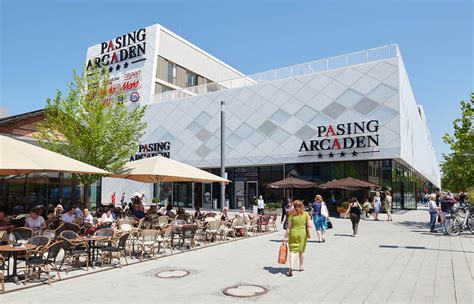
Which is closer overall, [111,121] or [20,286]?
[20,286]

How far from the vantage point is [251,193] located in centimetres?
3152

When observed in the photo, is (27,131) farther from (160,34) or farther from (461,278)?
(160,34)

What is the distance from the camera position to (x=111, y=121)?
1955 centimetres

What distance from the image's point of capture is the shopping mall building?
25.1 metres

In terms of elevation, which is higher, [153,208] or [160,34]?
[160,34]

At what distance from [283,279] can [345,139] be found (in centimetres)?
1949

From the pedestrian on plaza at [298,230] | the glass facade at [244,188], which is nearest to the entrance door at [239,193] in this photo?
the glass facade at [244,188]

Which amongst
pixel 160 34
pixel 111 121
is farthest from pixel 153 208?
pixel 160 34

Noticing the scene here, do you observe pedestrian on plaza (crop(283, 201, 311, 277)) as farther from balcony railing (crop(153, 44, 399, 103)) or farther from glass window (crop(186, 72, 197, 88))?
glass window (crop(186, 72, 197, 88))

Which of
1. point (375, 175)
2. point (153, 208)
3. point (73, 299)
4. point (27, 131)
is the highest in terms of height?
point (27, 131)

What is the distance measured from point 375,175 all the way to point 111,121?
1710 cm

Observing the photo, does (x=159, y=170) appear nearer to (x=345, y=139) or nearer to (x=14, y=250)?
(x=14, y=250)

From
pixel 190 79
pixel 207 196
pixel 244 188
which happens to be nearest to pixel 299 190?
pixel 244 188

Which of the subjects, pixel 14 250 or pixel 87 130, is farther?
pixel 87 130
